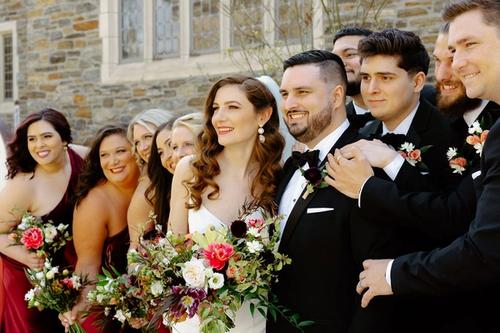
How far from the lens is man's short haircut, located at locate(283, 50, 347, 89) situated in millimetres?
3346

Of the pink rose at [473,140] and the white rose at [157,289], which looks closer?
the pink rose at [473,140]

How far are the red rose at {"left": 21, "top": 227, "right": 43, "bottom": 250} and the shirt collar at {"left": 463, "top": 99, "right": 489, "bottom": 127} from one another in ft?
9.92

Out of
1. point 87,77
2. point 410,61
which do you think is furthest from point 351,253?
point 87,77

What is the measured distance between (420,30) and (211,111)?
683 centimetres

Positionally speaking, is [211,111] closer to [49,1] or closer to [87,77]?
[87,77]

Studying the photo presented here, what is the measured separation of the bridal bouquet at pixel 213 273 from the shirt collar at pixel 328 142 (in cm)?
38

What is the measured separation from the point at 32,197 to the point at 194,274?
263cm

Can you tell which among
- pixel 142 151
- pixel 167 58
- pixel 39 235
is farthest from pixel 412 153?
pixel 167 58

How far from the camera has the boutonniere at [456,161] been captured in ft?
10.1

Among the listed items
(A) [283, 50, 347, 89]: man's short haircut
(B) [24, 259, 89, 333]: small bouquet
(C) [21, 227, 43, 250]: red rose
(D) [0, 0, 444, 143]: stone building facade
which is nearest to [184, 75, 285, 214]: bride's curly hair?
(A) [283, 50, 347, 89]: man's short haircut

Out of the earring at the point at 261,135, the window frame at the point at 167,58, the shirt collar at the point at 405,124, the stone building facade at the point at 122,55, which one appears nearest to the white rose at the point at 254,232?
the earring at the point at 261,135

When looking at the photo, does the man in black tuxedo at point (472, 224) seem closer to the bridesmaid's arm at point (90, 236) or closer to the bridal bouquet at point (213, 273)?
the bridal bouquet at point (213, 273)

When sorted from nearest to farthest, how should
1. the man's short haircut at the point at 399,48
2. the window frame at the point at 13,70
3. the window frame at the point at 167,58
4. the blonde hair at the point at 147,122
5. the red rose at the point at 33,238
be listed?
the man's short haircut at the point at 399,48 → the red rose at the point at 33,238 → the blonde hair at the point at 147,122 → the window frame at the point at 167,58 → the window frame at the point at 13,70

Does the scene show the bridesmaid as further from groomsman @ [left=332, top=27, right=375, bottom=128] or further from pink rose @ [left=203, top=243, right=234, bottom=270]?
pink rose @ [left=203, top=243, right=234, bottom=270]
